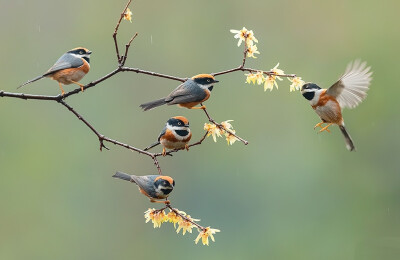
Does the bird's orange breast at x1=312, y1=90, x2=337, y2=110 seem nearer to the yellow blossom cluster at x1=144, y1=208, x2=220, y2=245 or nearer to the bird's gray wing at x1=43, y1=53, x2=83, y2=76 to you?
the yellow blossom cluster at x1=144, y1=208, x2=220, y2=245

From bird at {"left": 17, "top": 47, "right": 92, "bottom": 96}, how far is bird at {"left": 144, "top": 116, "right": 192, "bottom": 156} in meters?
0.40

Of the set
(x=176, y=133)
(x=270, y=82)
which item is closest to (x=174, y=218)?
(x=176, y=133)

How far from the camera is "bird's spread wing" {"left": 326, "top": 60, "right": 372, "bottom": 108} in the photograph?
2.82 meters

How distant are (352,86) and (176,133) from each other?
0.77m

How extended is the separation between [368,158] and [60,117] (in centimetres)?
725

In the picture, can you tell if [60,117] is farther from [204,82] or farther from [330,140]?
[204,82]

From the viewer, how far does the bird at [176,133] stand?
2.64 metres

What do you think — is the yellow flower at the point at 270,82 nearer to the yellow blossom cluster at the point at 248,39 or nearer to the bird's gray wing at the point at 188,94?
the yellow blossom cluster at the point at 248,39

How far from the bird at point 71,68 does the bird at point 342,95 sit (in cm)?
90

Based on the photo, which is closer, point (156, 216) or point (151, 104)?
point (156, 216)

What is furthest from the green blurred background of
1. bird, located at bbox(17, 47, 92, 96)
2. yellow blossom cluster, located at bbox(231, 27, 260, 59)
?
yellow blossom cluster, located at bbox(231, 27, 260, 59)

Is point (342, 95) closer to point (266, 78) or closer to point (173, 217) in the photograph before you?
point (266, 78)

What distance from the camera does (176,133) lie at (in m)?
2.67

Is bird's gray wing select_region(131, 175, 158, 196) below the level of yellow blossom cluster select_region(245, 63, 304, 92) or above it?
below
